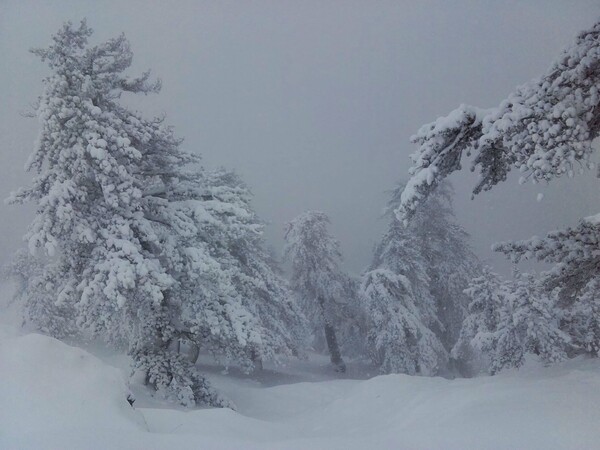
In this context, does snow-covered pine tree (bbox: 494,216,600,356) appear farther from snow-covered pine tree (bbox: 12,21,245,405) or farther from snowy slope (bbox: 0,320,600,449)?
snow-covered pine tree (bbox: 12,21,245,405)

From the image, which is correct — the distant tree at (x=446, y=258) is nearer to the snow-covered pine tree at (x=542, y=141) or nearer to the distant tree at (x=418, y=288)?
the distant tree at (x=418, y=288)

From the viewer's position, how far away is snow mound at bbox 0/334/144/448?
3705 mm

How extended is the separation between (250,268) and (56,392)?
12.5 m

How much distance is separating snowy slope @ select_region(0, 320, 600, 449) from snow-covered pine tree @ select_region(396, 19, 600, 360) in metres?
1.68

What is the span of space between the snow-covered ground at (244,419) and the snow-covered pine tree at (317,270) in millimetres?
16517

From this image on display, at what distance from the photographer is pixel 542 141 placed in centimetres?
374

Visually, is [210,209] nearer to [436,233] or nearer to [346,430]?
[346,430]

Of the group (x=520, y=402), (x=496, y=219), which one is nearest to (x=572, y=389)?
(x=520, y=402)

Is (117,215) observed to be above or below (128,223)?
above

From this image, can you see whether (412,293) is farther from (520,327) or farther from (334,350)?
(520,327)

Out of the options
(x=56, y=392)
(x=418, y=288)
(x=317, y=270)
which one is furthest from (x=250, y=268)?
(x=56, y=392)

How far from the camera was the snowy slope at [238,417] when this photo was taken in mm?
3398

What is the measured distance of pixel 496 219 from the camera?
109875 millimetres

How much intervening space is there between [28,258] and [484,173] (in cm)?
3284
